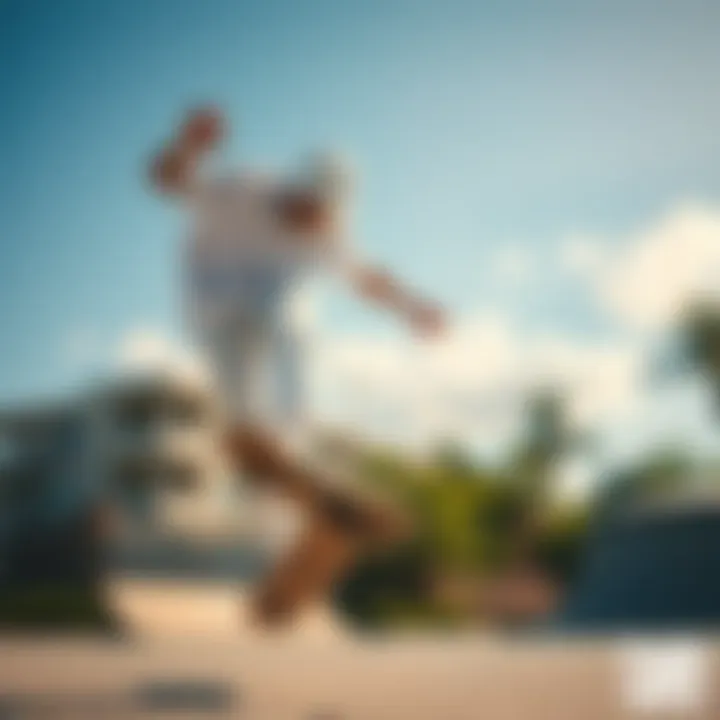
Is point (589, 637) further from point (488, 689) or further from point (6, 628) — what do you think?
point (6, 628)

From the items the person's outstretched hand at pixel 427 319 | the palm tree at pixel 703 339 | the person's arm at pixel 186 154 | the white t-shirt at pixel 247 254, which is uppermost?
the person's arm at pixel 186 154

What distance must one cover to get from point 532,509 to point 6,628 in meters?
0.60

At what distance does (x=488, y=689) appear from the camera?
3.58 feet

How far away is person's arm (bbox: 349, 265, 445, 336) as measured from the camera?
46.1 inches

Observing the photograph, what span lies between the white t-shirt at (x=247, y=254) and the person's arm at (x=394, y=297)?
0.07 ft

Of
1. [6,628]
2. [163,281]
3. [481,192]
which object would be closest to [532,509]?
[481,192]

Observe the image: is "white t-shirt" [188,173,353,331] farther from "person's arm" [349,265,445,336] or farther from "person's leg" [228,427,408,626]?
"person's leg" [228,427,408,626]

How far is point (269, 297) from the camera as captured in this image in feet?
3.82

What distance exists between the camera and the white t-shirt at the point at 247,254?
1158 mm

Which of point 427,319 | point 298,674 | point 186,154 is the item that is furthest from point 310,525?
point 186,154

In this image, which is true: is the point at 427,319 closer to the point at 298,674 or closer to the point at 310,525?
the point at 310,525

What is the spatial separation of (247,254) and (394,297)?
0.17m

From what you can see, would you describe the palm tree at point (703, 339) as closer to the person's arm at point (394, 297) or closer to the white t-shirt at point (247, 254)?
the person's arm at point (394, 297)

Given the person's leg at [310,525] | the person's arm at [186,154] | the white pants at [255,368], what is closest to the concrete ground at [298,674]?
the person's leg at [310,525]
